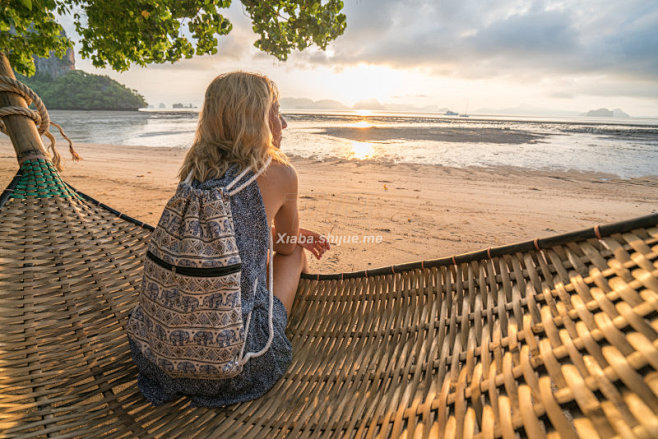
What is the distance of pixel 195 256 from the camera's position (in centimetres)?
130

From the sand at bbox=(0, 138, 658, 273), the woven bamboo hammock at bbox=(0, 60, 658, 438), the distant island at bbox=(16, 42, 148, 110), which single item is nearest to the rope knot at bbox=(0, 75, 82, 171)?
the woven bamboo hammock at bbox=(0, 60, 658, 438)

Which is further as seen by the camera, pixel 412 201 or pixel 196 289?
pixel 412 201

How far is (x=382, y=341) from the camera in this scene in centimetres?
183

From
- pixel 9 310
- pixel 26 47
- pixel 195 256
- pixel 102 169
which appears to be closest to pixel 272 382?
pixel 195 256

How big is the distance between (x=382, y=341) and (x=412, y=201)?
190 inches

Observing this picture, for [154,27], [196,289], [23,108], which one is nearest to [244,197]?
[196,289]

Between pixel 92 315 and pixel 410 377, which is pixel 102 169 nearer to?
Answer: pixel 92 315

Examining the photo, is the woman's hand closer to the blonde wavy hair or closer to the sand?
the blonde wavy hair

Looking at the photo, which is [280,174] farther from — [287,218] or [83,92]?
[83,92]

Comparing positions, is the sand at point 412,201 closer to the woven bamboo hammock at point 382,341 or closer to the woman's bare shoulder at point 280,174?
the woven bamboo hammock at point 382,341

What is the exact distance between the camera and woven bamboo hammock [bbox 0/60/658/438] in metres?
0.95

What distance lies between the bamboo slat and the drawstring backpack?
30cm

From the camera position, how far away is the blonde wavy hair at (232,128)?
1.52m

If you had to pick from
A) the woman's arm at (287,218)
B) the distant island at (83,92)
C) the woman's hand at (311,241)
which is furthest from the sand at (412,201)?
the distant island at (83,92)
